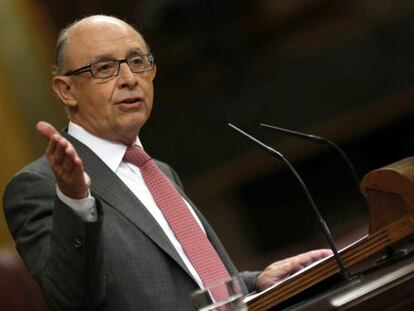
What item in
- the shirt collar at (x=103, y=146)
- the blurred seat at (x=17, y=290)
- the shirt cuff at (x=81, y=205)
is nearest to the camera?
the shirt cuff at (x=81, y=205)

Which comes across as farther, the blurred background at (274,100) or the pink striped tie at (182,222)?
the blurred background at (274,100)

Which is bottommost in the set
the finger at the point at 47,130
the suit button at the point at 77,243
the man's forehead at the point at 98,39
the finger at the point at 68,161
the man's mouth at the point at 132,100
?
the suit button at the point at 77,243

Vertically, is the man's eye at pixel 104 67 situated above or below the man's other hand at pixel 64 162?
above

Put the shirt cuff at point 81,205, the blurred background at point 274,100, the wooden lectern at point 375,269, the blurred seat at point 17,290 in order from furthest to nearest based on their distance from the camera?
the blurred background at point 274,100 → the blurred seat at point 17,290 → the shirt cuff at point 81,205 → the wooden lectern at point 375,269

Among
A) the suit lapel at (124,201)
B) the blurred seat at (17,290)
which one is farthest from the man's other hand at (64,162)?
the blurred seat at (17,290)

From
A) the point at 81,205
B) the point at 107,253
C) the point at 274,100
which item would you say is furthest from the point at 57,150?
the point at 274,100

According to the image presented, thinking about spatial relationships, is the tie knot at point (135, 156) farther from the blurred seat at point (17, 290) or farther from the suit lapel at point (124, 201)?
the blurred seat at point (17, 290)

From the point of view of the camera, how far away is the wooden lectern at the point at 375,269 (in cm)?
159

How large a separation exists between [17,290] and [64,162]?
42.6 inches

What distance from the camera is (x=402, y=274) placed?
1.61 metres

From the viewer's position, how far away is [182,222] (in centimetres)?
215

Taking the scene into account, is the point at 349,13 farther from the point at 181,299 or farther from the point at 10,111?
the point at 181,299

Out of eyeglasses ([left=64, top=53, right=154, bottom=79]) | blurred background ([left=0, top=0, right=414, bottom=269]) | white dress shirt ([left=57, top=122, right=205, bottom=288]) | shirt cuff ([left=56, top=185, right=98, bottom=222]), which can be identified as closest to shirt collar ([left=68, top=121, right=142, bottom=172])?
white dress shirt ([left=57, top=122, right=205, bottom=288])

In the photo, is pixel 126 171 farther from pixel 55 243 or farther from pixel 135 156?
pixel 55 243
